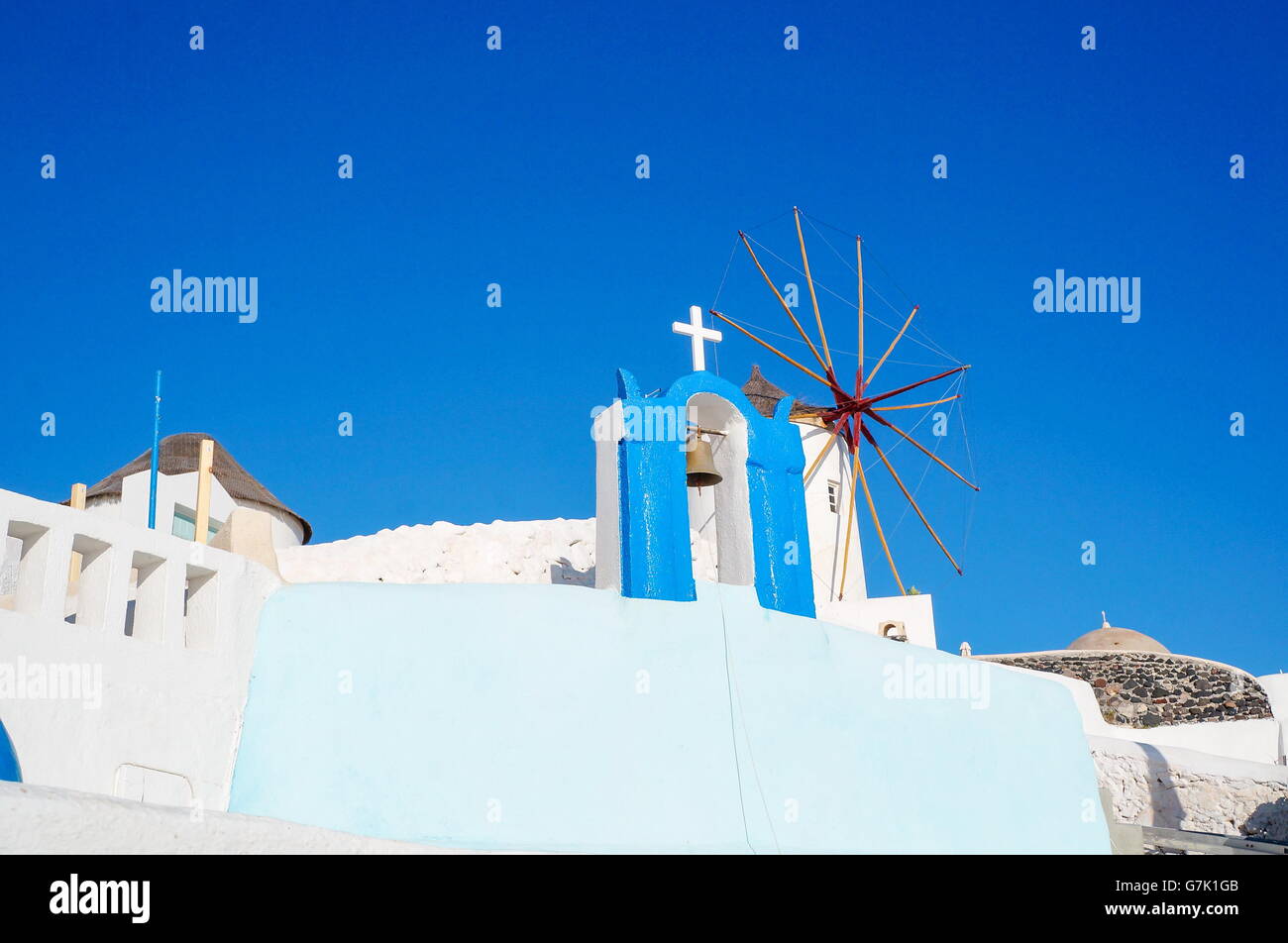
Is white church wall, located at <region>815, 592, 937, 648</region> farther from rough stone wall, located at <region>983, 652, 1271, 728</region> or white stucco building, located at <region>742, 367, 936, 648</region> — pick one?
rough stone wall, located at <region>983, 652, 1271, 728</region>

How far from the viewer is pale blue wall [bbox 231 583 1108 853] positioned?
6.43 meters

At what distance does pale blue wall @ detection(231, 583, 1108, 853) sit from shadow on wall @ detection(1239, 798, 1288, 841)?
4.11m

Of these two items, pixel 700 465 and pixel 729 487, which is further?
pixel 729 487

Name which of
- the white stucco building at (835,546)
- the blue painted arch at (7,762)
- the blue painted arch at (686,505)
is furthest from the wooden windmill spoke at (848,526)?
the blue painted arch at (7,762)

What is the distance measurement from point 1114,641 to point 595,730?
1415cm

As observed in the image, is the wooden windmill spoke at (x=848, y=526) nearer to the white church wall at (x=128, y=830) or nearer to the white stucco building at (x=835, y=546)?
the white stucco building at (x=835, y=546)

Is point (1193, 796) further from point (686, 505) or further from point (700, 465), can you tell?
point (686, 505)

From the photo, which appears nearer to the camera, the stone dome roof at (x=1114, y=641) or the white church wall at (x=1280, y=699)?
the white church wall at (x=1280, y=699)

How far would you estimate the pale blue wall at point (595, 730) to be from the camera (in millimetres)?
6434

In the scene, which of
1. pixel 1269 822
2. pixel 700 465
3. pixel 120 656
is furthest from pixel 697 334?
pixel 1269 822

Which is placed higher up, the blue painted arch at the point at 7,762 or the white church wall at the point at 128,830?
the blue painted arch at the point at 7,762

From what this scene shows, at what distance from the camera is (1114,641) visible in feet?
62.8

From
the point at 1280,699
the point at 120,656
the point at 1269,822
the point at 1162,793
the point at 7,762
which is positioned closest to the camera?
the point at 7,762

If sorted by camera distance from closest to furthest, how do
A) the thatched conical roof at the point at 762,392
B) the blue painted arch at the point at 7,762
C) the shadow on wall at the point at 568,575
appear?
the blue painted arch at the point at 7,762, the shadow on wall at the point at 568,575, the thatched conical roof at the point at 762,392
